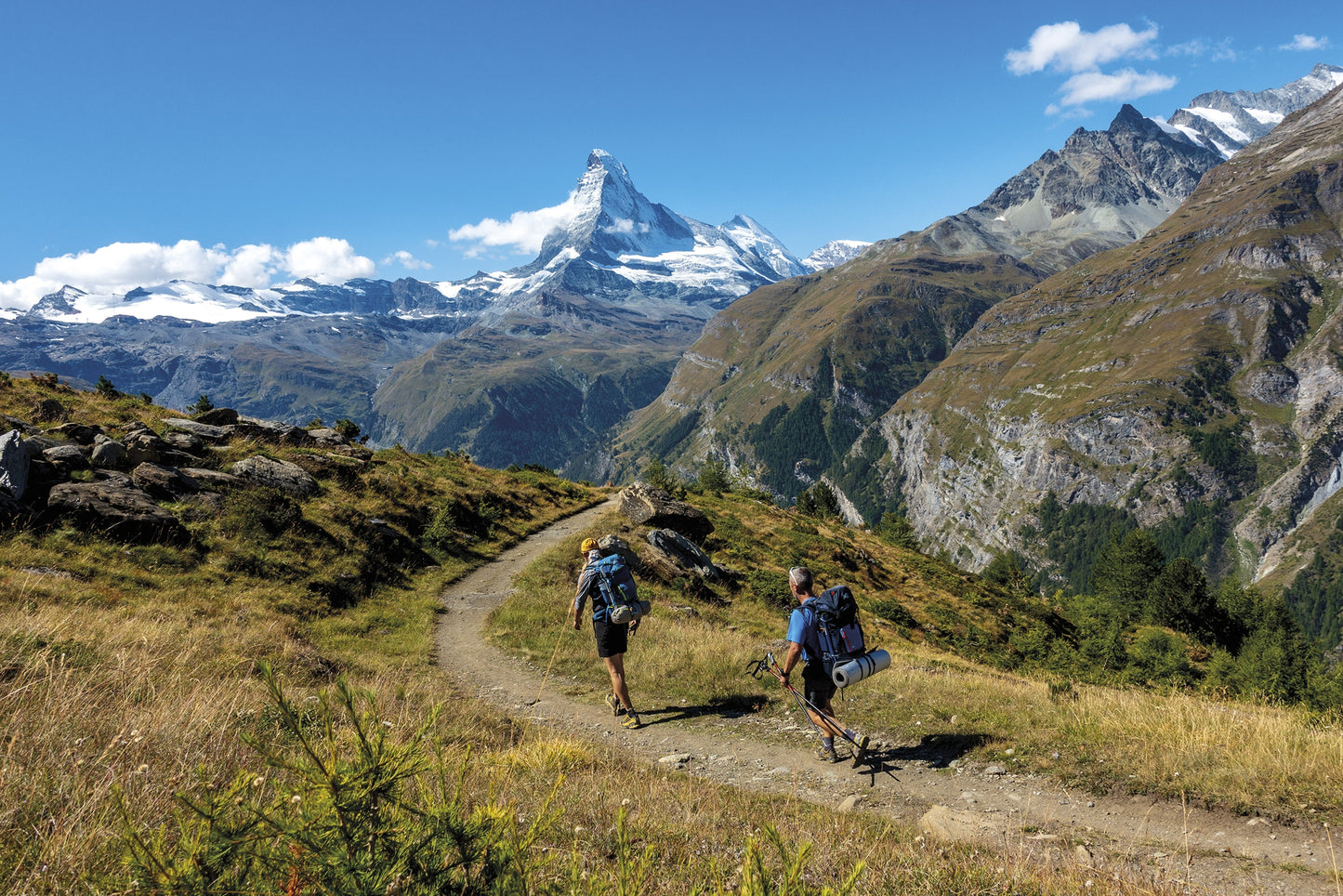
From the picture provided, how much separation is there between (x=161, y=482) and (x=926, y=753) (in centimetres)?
2145

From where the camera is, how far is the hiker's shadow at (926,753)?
948 cm

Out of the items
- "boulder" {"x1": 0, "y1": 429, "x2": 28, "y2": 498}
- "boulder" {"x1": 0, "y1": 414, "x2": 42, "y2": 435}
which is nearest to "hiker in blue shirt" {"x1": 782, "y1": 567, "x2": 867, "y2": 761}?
"boulder" {"x1": 0, "y1": 429, "x2": 28, "y2": 498}

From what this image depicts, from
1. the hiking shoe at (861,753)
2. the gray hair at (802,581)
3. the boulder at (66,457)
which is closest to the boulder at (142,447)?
the boulder at (66,457)

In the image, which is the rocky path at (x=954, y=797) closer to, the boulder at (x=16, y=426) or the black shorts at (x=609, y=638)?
the black shorts at (x=609, y=638)

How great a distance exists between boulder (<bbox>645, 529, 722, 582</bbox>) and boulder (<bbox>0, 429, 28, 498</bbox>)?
60.8 ft

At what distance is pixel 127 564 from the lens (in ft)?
47.0

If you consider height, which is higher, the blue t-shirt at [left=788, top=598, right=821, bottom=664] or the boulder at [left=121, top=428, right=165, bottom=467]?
the boulder at [left=121, top=428, right=165, bottom=467]

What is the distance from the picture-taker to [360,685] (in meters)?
10.6

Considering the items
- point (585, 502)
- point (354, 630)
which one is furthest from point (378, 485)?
point (585, 502)

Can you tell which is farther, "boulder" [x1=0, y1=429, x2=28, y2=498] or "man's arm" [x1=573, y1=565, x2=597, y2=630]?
"boulder" [x1=0, y1=429, x2=28, y2=498]

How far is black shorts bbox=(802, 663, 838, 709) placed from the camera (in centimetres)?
1009

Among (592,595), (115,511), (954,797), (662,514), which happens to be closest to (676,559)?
(662,514)

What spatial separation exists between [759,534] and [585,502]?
1156 centimetres

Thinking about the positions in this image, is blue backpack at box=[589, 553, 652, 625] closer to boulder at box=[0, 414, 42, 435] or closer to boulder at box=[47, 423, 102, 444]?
boulder at box=[47, 423, 102, 444]
